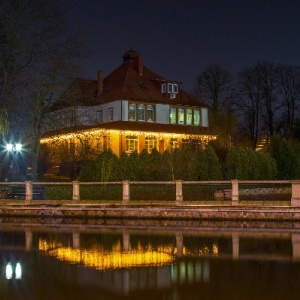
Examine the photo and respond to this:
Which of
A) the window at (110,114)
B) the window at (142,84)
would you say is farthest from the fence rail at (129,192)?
the window at (142,84)

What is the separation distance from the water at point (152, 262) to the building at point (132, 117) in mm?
20714

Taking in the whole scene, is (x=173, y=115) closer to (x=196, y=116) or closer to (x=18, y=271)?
(x=196, y=116)

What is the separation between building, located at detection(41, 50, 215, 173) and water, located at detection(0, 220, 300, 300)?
20714 millimetres

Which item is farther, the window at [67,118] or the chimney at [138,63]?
the chimney at [138,63]

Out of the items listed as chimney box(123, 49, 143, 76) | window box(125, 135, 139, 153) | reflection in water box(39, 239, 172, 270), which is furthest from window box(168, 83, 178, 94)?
reflection in water box(39, 239, 172, 270)

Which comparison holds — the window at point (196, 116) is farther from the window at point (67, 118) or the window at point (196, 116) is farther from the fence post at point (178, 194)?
the fence post at point (178, 194)

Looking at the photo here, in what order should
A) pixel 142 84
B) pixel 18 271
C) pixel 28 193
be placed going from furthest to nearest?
pixel 142 84
pixel 28 193
pixel 18 271

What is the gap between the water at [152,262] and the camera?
38.1 ft

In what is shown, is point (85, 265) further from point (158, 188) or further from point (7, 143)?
point (7, 143)

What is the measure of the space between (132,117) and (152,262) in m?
37.3

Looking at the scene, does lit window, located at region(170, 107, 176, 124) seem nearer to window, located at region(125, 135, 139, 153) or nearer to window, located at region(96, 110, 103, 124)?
window, located at region(125, 135, 139, 153)

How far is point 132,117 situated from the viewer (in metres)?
51.8

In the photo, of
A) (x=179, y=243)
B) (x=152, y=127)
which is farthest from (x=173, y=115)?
(x=179, y=243)

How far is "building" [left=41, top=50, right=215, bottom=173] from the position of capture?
150 ft
